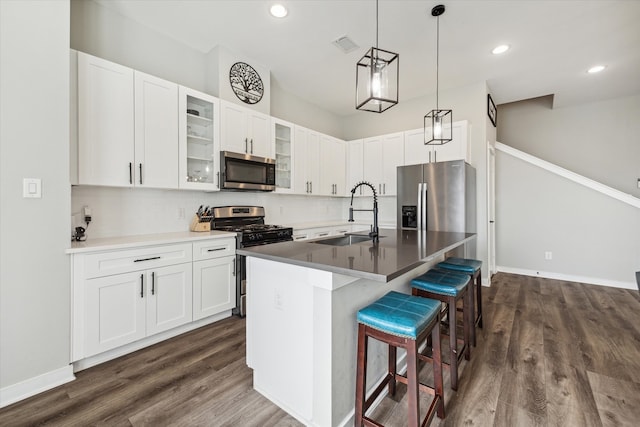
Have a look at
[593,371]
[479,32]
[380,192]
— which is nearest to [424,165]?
[380,192]

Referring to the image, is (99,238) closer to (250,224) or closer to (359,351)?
(250,224)

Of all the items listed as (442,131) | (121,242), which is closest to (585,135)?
(442,131)

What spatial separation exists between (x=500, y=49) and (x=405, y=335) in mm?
3663

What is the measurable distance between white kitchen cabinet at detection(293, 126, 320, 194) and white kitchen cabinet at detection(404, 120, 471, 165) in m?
Answer: 1.45

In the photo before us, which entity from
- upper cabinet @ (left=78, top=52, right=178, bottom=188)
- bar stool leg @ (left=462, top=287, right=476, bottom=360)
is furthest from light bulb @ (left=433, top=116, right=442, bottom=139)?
Answer: upper cabinet @ (left=78, top=52, right=178, bottom=188)

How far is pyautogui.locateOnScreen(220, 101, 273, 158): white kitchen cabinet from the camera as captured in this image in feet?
10.4

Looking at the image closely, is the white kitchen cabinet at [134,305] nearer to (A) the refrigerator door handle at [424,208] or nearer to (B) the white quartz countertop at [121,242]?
(B) the white quartz countertop at [121,242]

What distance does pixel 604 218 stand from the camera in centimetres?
430

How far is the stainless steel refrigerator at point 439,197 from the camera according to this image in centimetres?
363

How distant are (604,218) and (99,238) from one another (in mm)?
6662

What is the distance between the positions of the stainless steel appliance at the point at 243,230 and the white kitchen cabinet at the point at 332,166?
1323 mm

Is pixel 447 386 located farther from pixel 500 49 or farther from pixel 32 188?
pixel 500 49

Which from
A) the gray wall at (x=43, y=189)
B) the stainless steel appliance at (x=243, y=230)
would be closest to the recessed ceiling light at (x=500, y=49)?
the stainless steel appliance at (x=243, y=230)

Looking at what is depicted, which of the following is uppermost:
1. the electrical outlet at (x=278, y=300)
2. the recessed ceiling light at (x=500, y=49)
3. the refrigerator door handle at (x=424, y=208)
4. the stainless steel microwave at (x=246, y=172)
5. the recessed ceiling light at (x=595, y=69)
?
the recessed ceiling light at (x=595, y=69)
